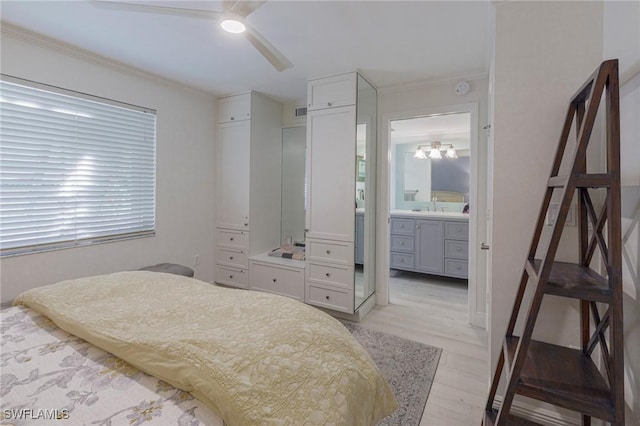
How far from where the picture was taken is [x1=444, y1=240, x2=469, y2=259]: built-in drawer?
3844 mm

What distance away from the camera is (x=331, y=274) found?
2869 mm

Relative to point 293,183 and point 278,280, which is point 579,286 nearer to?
point 278,280

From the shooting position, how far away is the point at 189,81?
3.05m

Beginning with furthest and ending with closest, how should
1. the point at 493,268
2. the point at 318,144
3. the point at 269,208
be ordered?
1. the point at 269,208
2. the point at 318,144
3. the point at 493,268

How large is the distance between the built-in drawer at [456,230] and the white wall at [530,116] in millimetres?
2494

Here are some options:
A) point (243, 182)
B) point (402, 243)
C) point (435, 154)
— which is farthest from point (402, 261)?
point (243, 182)

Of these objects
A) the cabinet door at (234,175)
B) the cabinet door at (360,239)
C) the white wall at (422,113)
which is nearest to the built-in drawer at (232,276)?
the cabinet door at (234,175)

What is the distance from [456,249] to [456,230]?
0.26 metres

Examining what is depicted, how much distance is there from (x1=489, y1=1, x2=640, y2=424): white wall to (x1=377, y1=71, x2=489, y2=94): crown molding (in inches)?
52.9

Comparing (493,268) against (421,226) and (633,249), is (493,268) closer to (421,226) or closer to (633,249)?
(633,249)

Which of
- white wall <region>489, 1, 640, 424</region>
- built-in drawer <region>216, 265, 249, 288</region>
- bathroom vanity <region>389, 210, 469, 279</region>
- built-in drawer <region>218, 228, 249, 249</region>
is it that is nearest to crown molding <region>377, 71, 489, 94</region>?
white wall <region>489, 1, 640, 424</region>

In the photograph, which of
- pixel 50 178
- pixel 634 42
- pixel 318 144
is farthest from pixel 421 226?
pixel 50 178

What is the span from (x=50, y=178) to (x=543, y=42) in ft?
11.3

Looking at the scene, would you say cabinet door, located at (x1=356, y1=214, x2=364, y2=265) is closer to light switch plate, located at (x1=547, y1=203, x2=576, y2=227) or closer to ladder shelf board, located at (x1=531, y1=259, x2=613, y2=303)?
light switch plate, located at (x1=547, y1=203, x2=576, y2=227)
